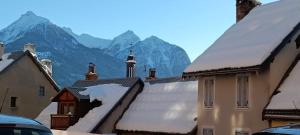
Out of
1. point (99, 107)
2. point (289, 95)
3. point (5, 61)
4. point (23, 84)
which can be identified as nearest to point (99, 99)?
point (99, 107)

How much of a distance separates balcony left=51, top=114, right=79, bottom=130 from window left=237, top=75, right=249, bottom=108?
15094 millimetres

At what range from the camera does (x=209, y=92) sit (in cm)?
2672

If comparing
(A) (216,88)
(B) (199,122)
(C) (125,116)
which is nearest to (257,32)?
(A) (216,88)

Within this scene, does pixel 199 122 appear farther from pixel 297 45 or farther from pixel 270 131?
pixel 270 131

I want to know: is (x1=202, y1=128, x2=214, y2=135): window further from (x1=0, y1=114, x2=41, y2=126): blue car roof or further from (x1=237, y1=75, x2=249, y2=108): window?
(x1=0, y1=114, x2=41, y2=126): blue car roof

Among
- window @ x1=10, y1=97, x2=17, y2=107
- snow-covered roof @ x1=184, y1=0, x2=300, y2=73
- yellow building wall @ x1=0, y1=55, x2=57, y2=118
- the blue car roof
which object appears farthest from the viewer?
window @ x1=10, y1=97, x2=17, y2=107

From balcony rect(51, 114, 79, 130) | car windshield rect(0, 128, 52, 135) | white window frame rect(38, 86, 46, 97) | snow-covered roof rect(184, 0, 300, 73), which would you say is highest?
snow-covered roof rect(184, 0, 300, 73)

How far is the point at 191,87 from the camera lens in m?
34.4

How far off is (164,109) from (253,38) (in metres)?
9.55

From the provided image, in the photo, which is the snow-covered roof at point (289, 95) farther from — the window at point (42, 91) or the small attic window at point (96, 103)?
the window at point (42, 91)

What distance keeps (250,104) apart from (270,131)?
18.2 meters

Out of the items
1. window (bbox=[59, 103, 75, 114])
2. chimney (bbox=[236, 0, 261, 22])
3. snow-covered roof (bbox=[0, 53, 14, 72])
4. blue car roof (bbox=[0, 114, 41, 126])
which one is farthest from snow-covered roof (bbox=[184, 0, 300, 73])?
snow-covered roof (bbox=[0, 53, 14, 72])

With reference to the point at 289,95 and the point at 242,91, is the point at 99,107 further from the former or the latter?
the point at 289,95

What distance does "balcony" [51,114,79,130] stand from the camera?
36094 millimetres
